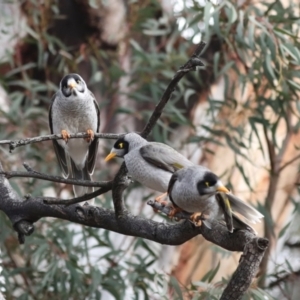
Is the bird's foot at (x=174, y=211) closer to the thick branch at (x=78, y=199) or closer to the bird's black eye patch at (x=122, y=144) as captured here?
the thick branch at (x=78, y=199)

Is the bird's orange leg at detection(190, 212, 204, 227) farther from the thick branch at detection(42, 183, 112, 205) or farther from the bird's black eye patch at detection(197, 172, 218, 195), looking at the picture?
the thick branch at detection(42, 183, 112, 205)

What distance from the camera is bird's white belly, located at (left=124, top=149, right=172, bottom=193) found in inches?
79.6

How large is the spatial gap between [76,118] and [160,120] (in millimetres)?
895

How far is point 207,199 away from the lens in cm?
157

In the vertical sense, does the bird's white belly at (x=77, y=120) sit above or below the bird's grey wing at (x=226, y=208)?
below

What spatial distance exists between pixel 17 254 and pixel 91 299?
2.18ft

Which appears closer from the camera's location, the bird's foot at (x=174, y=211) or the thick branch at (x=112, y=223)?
the thick branch at (x=112, y=223)

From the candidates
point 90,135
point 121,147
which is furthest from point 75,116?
point 121,147

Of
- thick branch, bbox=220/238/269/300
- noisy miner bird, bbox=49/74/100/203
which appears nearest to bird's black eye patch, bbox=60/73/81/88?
noisy miner bird, bbox=49/74/100/203

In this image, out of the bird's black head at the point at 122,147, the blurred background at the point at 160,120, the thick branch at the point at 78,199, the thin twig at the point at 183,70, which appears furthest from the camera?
the blurred background at the point at 160,120

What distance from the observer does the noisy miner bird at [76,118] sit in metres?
2.79

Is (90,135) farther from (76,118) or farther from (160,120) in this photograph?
(160,120)

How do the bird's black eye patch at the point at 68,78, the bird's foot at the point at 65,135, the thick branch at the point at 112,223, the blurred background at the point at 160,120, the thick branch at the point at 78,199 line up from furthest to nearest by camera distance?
1. the blurred background at the point at 160,120
2. the bird's black eye patch at the point at 68,78
3. the bird's foot at the point at 65,135
4. the thick branch at the point at 78,199
5. the thick branch at the point at 112,223

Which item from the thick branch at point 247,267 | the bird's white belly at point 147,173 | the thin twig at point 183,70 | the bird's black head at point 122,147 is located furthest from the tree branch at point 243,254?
the bird's black head at point 122,147
